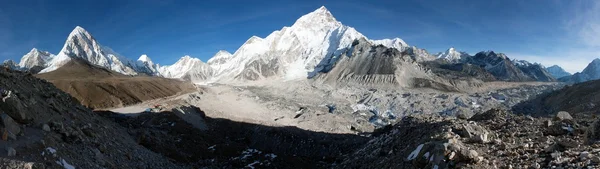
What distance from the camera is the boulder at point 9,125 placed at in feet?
44.8

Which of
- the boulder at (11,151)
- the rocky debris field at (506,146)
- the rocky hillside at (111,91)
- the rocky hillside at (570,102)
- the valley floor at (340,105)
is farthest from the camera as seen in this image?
the rocky hillside at (570,102)

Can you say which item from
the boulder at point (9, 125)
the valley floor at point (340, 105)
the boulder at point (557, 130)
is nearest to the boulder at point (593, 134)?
the boulder at point (557, 130)

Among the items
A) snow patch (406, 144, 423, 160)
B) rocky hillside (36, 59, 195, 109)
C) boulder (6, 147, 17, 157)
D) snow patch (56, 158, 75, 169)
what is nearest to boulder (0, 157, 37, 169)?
boulder (6, 147, 17, 157)

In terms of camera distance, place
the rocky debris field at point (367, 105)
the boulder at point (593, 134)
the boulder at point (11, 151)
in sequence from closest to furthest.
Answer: the boulder at point (11, 151), the boulder at point (593, 134), the rocky debris field at point (367, 105)

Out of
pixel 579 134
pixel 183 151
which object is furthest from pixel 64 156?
pixel 579 134

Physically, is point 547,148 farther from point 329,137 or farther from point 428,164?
point 329,137

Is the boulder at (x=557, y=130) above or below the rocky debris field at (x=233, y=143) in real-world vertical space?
above

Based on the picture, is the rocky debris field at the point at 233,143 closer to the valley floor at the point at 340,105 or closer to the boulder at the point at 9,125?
the boulder at the point at 9,125

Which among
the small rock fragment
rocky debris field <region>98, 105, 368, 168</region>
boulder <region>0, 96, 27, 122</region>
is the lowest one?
rocky debris field <region>98, 105, 368, 168</region>

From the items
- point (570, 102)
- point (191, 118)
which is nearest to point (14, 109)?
point (191, 118)

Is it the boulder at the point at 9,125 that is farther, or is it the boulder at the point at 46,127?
the boulder at the point at 46,127

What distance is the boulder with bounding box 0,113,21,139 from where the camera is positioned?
538 inches

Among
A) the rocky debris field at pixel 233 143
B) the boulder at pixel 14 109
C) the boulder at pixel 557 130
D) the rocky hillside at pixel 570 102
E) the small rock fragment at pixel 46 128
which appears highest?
the rocky hillside at pixel 570 102

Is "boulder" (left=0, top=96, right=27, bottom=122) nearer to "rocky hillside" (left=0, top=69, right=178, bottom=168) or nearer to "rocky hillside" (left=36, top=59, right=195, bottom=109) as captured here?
"rocky hillside" (left=0, top=69, right=178, bottom=168)
